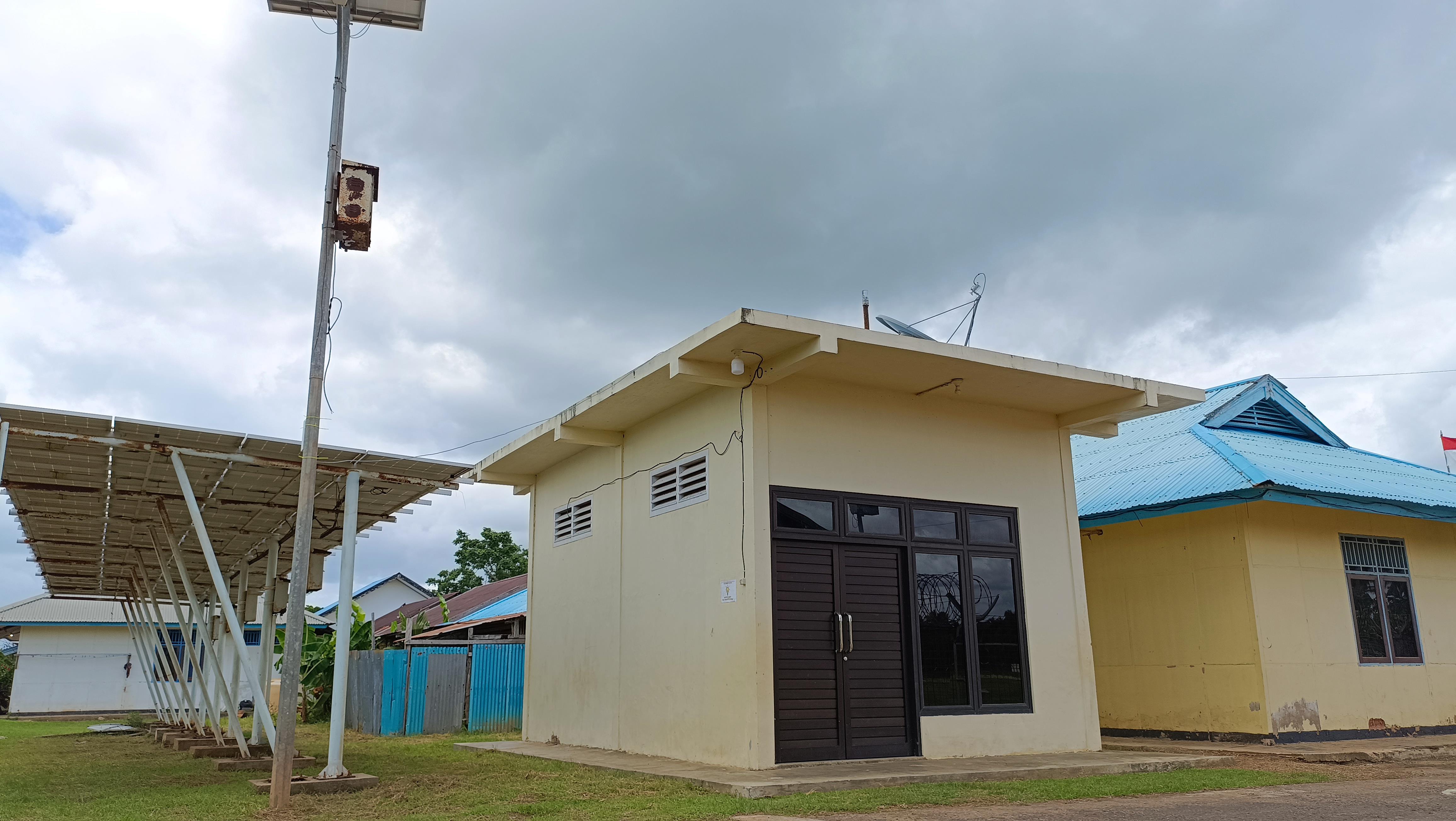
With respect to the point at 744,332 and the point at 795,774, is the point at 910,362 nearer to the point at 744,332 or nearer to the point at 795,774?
the point at 744,332

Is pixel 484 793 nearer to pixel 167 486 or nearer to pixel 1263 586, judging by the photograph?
pixel 167 486

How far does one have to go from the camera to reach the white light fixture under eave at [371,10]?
25.9 feet

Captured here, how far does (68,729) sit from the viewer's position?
21.7 m

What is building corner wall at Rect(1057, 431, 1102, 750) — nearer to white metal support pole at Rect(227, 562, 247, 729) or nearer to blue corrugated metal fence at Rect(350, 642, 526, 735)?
white metal support pole at Rect(227, 562, 247, 729)

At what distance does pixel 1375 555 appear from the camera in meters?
13.1

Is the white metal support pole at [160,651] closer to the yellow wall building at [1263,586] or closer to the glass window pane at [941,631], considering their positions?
the glass window pane at [941,631]

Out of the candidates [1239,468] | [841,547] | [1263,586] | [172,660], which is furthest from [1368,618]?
[172,660]

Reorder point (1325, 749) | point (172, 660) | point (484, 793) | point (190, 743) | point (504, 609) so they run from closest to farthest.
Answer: point (484, 793), point (1325, 749), point (190, 743), point (172, 660), point (504, 609)

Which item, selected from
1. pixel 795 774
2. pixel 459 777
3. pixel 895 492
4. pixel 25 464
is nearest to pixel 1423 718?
pixel 895 492

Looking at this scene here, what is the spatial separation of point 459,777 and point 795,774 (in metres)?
3.06

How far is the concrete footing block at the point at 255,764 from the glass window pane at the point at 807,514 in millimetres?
5305

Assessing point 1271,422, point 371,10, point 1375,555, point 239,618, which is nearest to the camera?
point 371,10

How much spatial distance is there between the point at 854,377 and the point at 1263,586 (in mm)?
5861

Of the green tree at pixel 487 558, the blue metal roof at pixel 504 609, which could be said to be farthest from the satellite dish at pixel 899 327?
the green tree at pixel 487 558
